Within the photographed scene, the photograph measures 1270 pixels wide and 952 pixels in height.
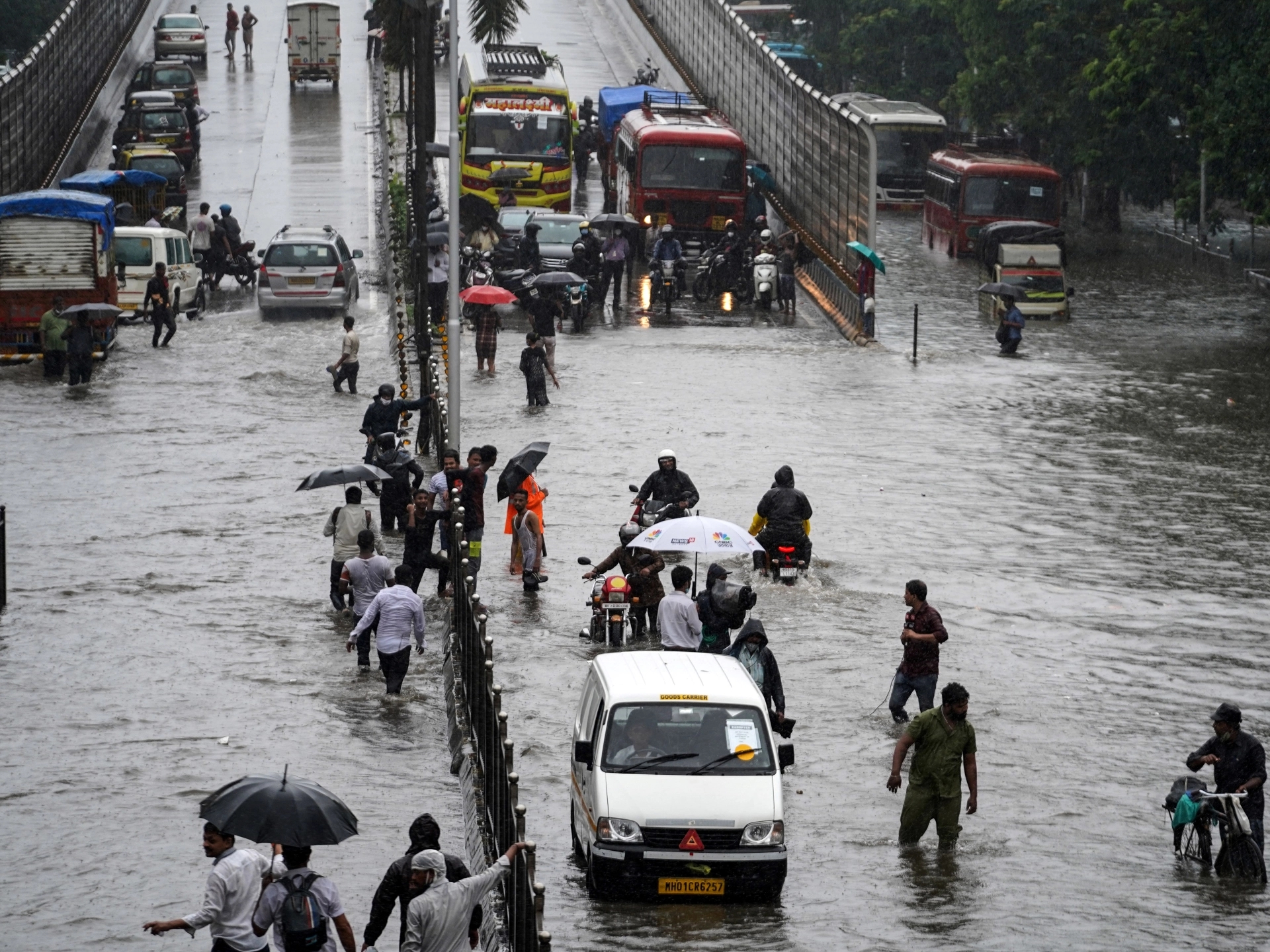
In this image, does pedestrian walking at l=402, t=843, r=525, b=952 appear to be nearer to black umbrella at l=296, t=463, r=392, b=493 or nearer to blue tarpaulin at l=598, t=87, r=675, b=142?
black umbrella at l=296, t=463, r=392, b=493

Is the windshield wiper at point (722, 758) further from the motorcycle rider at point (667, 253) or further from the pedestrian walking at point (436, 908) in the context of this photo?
the motorcycle rider at point (667, 253)

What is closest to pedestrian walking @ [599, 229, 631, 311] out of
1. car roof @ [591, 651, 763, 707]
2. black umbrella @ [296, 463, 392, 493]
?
black umbrella @ [296, 463, 392, 493]

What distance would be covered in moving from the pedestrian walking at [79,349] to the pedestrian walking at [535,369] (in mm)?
6781

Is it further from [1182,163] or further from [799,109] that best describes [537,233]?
[1182,163]

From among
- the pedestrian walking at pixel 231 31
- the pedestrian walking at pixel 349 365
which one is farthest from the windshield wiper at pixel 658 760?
the pedestrian walking at pixel 231 31

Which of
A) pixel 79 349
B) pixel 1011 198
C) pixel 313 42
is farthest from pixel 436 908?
pixel 313 42

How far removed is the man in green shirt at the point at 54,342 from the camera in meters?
32.4

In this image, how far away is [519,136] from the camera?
47.3 metres

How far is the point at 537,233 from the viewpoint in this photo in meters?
40.1

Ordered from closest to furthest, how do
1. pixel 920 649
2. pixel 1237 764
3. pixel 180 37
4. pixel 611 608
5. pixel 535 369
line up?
pixel 1237 764, pixel 920 649, pixel 611 608, pixel 535 369, pixel 180 37

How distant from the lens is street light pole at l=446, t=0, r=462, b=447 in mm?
26250

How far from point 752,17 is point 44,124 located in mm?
44954

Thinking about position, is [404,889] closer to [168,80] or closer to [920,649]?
[920,649]

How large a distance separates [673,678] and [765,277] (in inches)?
1046
